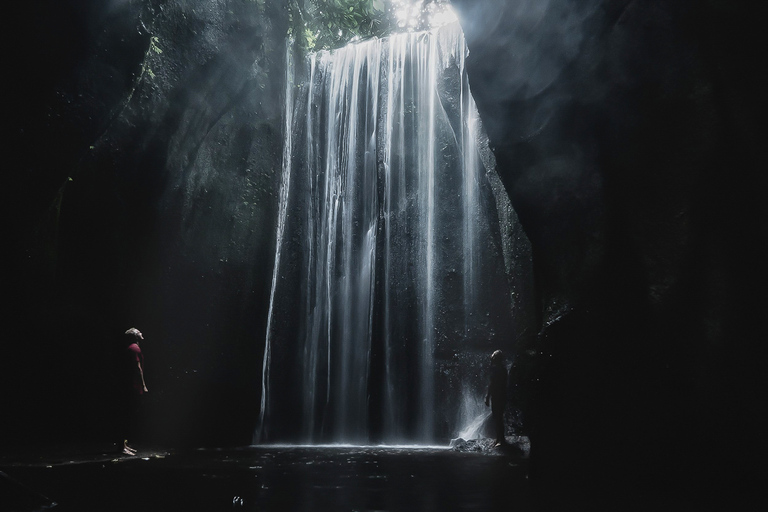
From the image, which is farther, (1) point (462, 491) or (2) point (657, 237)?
(2) point (657, 237)

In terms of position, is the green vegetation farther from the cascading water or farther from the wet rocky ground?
the wet rocky ground

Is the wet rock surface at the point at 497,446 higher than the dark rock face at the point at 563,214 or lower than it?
lower

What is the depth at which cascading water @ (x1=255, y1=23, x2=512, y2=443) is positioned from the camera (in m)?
14.6

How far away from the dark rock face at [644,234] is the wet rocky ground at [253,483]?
1272mm

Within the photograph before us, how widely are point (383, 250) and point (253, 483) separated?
11316 mm

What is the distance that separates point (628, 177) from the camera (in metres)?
5.46

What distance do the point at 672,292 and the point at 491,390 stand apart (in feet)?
14.9

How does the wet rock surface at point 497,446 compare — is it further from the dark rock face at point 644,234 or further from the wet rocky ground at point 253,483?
the dark rock face at point 644,234

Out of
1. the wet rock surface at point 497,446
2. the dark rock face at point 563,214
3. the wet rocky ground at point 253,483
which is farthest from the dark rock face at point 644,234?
the wet rock surface at point 497,446

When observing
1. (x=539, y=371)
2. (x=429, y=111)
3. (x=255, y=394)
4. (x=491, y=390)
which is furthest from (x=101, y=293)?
(x=429, y=111)

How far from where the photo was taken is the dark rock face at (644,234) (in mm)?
4402

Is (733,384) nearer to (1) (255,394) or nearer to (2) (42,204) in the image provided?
(2) (42,204)

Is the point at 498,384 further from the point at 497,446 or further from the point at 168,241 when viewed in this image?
the point at 168,241

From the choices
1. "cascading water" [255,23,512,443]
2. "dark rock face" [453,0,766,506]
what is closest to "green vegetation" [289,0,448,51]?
"cascading water" [255,23,512,443]
